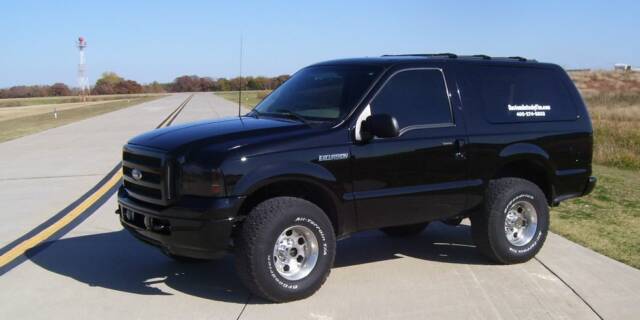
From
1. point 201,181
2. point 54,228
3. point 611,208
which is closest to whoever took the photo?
point 201,181

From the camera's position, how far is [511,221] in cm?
639

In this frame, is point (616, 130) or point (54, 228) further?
point (616, 130)

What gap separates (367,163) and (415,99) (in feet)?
2.78

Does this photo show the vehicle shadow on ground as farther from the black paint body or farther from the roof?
the roof

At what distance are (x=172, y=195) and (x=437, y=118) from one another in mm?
2451

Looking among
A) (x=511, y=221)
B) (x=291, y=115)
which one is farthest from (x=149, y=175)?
(x=511, y=221)

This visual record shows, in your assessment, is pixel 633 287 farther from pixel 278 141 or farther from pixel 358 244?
pixel 278 141

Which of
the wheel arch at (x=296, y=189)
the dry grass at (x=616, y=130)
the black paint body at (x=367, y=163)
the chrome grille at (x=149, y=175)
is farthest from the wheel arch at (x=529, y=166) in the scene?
the dry grass at (x=616, y=130)

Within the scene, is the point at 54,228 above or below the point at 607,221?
below

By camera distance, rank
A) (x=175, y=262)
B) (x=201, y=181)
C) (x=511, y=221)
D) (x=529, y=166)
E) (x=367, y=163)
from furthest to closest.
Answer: (x=529, y=166) → (x=511, y=221) → (x=175, y=262) → (x=367, y=163) → (x=201, y=181)

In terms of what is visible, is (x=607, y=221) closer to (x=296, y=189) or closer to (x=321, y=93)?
(x=321, y=93)

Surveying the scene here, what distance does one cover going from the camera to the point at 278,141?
507cm

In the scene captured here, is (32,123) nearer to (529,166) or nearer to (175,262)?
(175,262)

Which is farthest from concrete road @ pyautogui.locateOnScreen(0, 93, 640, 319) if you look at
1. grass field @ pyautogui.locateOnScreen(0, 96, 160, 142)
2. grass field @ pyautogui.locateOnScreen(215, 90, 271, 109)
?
grass field @ pyautogui.locateOnScreen(215, 90, 271, 109)
